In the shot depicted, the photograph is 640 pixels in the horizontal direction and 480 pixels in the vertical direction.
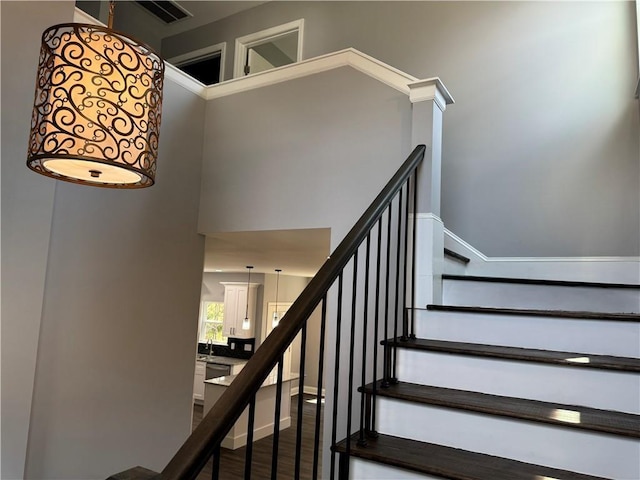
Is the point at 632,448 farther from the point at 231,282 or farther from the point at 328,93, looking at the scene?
the point at 231,282

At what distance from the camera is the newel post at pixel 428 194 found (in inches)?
Answer: 95.1

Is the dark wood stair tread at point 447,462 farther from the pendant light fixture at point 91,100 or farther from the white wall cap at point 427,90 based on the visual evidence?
the white wall cap at point 427,90

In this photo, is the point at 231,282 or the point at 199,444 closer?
the point at 199,444

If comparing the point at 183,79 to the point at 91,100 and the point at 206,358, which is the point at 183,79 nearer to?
the point at 91,100

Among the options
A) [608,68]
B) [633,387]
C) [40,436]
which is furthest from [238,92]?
[633,387]

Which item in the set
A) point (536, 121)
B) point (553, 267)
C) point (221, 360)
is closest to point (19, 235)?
point (553, 267)

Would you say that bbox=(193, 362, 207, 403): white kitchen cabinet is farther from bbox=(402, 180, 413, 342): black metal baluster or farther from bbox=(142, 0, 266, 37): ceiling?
bbox=(402, 180, 413, 342): black metal baluster

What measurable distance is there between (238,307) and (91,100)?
8.92 metres

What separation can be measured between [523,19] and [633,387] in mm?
3420

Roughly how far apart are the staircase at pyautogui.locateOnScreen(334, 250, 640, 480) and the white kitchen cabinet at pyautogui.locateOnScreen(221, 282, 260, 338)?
322 inches

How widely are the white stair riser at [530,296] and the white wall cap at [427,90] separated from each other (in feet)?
3.49

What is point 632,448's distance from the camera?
1443mm

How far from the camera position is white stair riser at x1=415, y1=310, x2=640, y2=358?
1857 millimetres

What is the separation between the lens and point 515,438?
1.61m
